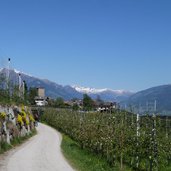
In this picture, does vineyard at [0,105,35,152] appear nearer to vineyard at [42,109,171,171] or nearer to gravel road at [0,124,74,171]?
gravel road at [0,124,74,171]

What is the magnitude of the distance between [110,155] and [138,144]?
4.63 metres

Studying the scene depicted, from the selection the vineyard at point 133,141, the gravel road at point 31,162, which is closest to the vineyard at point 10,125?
the gravel road at point 31,162

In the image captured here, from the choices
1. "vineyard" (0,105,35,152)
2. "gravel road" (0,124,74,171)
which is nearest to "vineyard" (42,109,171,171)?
"gravel road" (0,124,74,171)

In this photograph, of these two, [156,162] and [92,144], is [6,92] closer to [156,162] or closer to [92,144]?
[92,144]

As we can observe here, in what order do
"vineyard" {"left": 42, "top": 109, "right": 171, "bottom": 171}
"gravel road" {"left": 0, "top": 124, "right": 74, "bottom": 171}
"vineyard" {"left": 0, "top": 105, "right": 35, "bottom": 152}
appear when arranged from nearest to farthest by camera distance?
"gravel road" {"left": 0, "top": 124, "right": 74, "bottom": 171}
"vineyard" {"left": 42, "top": 109, "right": 171, "bottom": 171}
"vineyard" {"left": 0, "top": 105, "right": 35, "bottom": 152}

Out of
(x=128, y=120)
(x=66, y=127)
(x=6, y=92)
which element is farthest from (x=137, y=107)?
(x=66, y=127)

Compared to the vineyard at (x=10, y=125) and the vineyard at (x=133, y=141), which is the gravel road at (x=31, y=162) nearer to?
the vineyard at (x=133, y=141)

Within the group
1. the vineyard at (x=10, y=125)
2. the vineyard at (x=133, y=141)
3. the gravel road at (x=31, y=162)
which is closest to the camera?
the gravel road at (x=31, y=162)

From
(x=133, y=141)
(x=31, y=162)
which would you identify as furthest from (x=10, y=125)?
(x=133, y=141)

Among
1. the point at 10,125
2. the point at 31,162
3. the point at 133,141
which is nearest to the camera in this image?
the point at 31,162

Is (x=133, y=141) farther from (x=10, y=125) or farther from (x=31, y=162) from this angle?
(x=10, y=125)

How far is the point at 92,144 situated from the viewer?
3975 cm

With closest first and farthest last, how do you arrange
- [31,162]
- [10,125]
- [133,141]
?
[31,162] → [133,141] → [10,125]

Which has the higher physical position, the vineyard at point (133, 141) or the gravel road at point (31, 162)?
the vineyard at point (133, 141)
